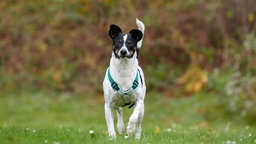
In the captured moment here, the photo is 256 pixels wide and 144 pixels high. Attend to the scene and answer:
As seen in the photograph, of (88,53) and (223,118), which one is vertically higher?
(88,53)

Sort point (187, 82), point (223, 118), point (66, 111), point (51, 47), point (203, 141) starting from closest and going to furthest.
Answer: point (203, 141) < point (223, 118) < point (66, 111) < point (187, 82) < point (51, 47)

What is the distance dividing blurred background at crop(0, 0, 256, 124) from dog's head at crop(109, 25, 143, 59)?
9110mm

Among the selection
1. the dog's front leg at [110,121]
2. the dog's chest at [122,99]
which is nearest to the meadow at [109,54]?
the dog's chest at [122,99]

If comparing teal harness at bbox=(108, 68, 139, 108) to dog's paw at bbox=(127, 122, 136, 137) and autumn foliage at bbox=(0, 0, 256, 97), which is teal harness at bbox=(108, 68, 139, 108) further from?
autumn foliage at bbox=(0, 0, 256, 97)

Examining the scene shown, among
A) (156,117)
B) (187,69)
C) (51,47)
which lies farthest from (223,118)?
(51,47)

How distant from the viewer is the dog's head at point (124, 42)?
8.18m

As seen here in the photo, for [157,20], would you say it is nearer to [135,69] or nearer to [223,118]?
[223,118]

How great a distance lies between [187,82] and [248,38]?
231cm

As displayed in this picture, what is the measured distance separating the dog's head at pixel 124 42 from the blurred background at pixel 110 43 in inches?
359

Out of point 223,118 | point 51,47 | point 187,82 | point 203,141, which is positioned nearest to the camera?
point 203,141

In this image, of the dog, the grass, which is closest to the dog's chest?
the dog

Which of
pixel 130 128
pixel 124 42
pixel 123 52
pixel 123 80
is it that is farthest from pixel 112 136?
pixel 124 42

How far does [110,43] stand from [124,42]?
1032cm

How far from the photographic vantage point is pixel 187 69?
18.8 meters
